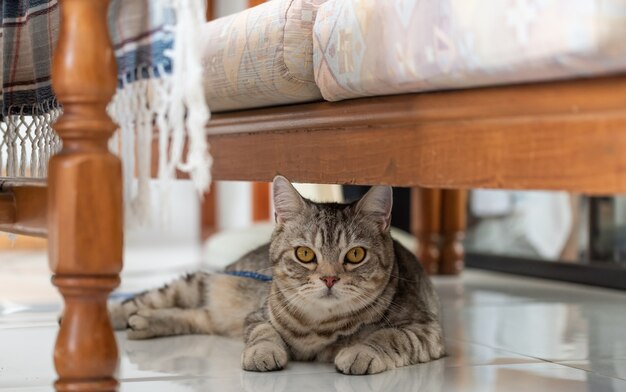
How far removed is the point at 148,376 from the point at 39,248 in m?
3.32

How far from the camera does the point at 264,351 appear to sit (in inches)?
66.2

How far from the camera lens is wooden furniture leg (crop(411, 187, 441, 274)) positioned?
3.40 metres

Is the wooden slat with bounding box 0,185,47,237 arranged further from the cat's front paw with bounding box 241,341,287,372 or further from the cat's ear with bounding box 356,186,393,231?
the cat's ear with bounding box 356,186,393,231

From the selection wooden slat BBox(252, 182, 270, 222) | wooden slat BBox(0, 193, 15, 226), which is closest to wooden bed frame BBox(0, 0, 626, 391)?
wooden slat BBox(0, 193, 15, 226)

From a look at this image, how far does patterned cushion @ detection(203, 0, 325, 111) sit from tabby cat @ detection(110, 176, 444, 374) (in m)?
0.18

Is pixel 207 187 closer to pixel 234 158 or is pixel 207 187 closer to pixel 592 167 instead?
pixel 592 167

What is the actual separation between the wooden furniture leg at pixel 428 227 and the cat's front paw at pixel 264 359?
5.79 feet

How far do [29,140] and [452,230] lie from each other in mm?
2220

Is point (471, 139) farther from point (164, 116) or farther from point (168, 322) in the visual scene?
point (168, 322)

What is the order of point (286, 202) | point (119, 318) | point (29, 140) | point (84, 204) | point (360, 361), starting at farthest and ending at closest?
1. point (119, 318)
2. point (286, 202)
3. point (360, 361)
4. point (29, 140)
5. point (84, 204)

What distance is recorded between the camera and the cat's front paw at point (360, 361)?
163 centimetres

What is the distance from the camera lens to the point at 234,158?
190cm

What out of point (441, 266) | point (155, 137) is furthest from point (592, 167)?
point (441, 266)

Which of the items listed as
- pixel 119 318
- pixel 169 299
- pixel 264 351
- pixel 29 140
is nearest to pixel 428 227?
pixel 169 299
